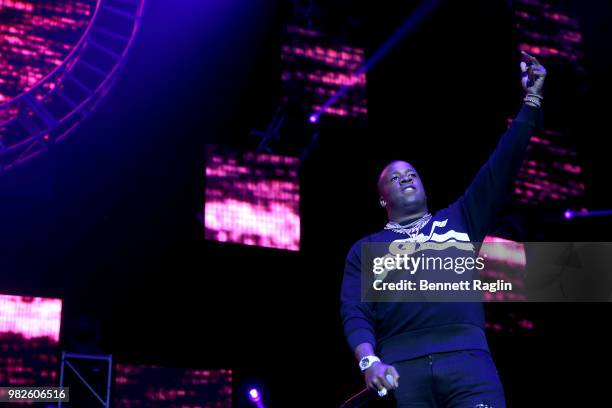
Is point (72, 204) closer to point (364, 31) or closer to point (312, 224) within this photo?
point (312, 224)

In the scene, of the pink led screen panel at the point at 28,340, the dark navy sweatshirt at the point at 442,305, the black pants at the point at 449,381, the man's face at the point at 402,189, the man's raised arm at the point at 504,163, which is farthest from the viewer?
the pink led screen panel at the point at 28,340

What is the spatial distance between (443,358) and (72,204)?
11.6ft

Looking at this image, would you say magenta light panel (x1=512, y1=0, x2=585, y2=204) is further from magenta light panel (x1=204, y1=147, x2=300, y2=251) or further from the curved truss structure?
the curved truss structure

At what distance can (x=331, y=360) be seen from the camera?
5.91 m

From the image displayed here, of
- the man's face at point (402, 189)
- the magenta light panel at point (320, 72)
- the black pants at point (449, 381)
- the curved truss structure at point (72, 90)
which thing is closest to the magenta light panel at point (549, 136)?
the magenta light panel at point (320, 72)

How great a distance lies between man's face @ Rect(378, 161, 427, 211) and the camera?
2959mm

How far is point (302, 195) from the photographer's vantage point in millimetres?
6273

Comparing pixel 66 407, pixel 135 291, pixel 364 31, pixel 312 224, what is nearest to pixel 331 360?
pixel 312 224

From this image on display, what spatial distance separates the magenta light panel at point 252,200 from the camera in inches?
230

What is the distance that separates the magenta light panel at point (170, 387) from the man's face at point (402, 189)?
2.85m

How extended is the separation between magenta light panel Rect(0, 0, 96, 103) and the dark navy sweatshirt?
327 cm

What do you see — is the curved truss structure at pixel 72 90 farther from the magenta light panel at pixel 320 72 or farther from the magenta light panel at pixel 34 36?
the magenta light panel at pixel 320 72

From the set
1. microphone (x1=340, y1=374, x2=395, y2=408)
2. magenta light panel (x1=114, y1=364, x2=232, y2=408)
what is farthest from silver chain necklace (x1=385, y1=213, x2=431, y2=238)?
magenta light panel (x1=114, y1=364, x2=232, y2=408)

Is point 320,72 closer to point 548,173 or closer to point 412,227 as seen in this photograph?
point 548,173
